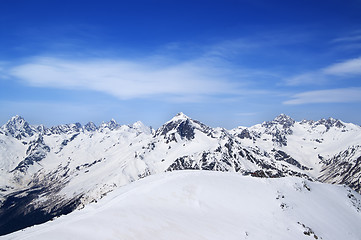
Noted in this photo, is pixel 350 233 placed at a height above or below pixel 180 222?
below

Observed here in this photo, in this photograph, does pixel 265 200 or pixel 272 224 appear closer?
pixel 272 224

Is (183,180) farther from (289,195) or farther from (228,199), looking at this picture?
(289,195)

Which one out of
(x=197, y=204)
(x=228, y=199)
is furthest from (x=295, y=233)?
(x=197, y=204)

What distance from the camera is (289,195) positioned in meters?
51.6

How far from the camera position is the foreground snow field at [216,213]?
111ft

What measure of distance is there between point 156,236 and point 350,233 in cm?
3543

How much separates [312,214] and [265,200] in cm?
834

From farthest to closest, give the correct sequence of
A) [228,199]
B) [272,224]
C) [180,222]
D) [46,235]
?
[228,199] → [272,224] → [180,222] → [46,235]

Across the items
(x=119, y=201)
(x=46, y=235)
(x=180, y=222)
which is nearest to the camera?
(x=46, y=235)

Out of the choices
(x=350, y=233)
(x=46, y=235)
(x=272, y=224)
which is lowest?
(x=350, y=233)

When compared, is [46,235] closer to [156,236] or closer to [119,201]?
[156,236]

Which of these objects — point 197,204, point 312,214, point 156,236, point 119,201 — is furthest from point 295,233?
point 119,201

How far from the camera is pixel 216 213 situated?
42938 millimetres

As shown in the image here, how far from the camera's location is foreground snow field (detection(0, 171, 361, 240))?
33.7m
